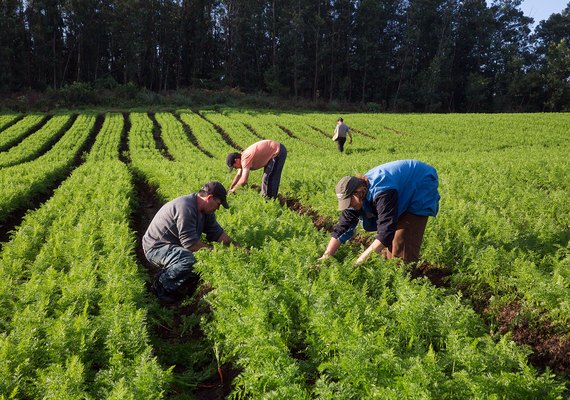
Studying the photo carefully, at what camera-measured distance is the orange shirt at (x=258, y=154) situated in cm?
912

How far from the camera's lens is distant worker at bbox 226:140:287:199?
9.01 meters

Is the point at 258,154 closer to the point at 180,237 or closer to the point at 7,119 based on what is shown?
the point at 180,237

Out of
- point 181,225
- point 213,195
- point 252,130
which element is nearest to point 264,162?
point 213,195

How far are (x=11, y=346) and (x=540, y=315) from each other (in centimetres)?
568

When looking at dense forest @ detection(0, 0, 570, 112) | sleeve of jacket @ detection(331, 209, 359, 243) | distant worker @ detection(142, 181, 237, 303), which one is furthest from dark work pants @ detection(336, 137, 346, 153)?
dense forest @ detection(0, 0, 570, 112)

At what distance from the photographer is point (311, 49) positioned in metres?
69.9

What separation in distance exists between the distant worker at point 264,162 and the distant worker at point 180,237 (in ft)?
8.54

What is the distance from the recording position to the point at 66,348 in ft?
12.7

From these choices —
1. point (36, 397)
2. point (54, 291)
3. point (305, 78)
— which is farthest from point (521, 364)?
point (305, 78)

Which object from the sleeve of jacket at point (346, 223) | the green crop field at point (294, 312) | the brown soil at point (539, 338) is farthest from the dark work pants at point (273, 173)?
the brown soil at point (539, 338)

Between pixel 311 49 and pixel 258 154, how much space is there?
6573cm

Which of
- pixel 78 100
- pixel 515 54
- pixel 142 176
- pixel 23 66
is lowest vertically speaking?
pixel 142 176

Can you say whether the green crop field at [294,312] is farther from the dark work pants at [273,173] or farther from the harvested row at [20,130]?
the harvested row at [20,130]

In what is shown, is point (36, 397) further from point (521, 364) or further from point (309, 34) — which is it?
point (309, 34)
